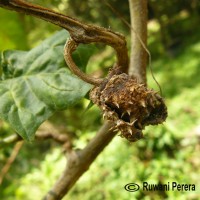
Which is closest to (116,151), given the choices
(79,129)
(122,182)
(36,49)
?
(122,182)

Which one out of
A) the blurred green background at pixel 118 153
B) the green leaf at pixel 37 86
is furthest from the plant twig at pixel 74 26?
the blurred green background at pixel 118 153

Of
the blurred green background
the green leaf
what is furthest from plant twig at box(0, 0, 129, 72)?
the blurred green background

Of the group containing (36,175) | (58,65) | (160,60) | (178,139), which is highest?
(160,60)

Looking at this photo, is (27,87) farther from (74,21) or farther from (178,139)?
(178,139)

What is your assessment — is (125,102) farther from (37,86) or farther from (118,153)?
(118,153)

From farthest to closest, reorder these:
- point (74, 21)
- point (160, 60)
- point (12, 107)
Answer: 1. point (160, 60)
2. point (12, 107)
3. point (74, 21)

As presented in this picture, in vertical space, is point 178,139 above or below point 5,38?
above
